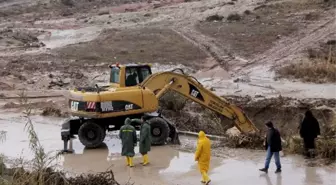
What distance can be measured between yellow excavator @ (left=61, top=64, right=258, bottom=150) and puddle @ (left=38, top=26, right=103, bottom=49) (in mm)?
24150

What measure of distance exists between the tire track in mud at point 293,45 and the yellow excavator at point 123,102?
45.3 feet

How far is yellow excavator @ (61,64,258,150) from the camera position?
18.3m

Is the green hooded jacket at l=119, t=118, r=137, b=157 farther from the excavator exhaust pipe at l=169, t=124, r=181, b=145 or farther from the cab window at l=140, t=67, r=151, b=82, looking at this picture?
the cab window at l=140, t=67, r=151, b=82

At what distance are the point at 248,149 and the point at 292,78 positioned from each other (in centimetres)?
1313

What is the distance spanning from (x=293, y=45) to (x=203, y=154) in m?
24.2

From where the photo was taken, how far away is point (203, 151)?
14.5 metres

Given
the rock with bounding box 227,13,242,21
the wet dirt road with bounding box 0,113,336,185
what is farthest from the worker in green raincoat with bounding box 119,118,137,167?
the rock with bounding box 227,13,242,21

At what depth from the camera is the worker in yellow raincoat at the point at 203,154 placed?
1439cm

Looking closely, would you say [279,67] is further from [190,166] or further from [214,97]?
[190,166]

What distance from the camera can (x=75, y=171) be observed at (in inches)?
647

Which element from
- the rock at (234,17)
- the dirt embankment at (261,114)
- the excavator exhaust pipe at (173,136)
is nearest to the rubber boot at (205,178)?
the excavator exhaust pipe at (173,136)

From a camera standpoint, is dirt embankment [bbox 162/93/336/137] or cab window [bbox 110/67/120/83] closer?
cab window [bbox 110/67/120/83]

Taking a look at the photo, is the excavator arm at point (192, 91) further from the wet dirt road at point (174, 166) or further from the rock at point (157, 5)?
the rock at point (157, 5)

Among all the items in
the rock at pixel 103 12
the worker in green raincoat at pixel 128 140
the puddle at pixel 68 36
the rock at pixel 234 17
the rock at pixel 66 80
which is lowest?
the worker in green raincoat at pixel 128 140
